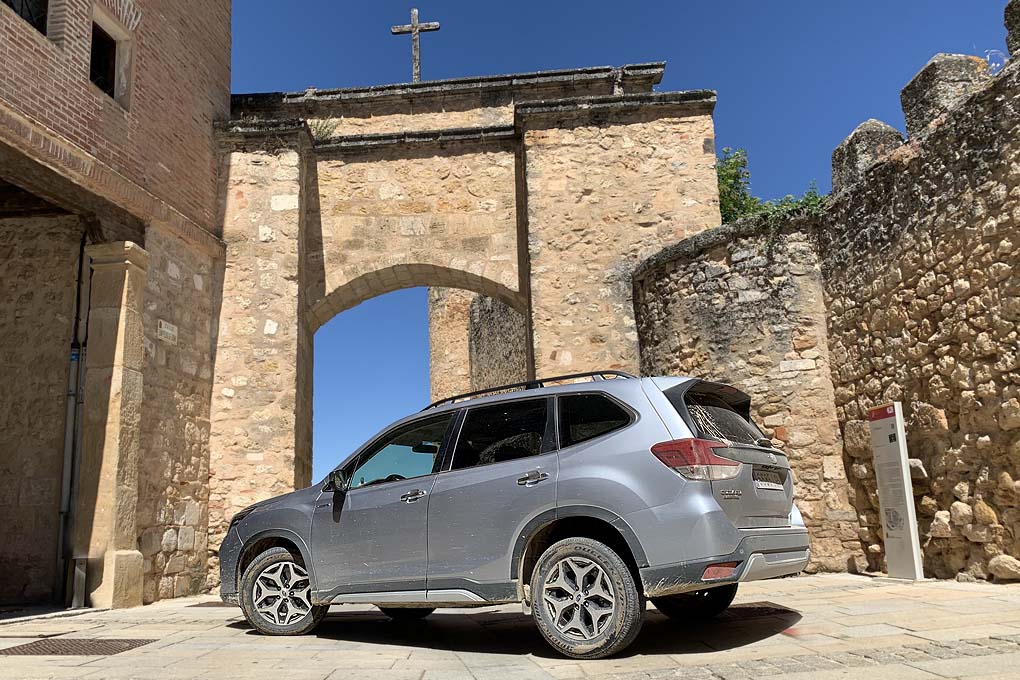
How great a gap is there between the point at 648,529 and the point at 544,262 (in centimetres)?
664

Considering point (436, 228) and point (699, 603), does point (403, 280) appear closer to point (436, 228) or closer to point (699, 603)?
point (436, 228)

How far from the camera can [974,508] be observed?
649cm

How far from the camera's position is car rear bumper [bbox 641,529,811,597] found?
4.17m

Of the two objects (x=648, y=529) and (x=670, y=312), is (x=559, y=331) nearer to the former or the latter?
(x=670, y=312)

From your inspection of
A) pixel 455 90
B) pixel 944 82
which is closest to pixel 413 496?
pixel 944 82

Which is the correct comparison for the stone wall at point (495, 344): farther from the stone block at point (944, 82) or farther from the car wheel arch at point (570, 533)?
the car wheel arch at point (570, 533)

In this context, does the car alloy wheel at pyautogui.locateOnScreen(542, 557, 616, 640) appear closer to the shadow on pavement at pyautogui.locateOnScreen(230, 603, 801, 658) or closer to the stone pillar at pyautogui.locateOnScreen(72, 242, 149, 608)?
the shadow on pavement at pyautogui.locateOnScreen(230, 603, 801, 658)

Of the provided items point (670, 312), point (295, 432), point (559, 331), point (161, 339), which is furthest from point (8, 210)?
point (670, 312)

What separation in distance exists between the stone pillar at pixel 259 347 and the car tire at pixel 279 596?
4339 millimetres

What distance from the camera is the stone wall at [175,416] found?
8.83 m

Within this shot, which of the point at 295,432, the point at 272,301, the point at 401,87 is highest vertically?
the point at 401,87

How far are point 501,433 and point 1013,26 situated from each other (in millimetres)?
5436

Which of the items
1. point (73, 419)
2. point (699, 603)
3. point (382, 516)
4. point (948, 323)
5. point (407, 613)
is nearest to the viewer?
point (382, 516)

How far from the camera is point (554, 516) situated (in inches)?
179
